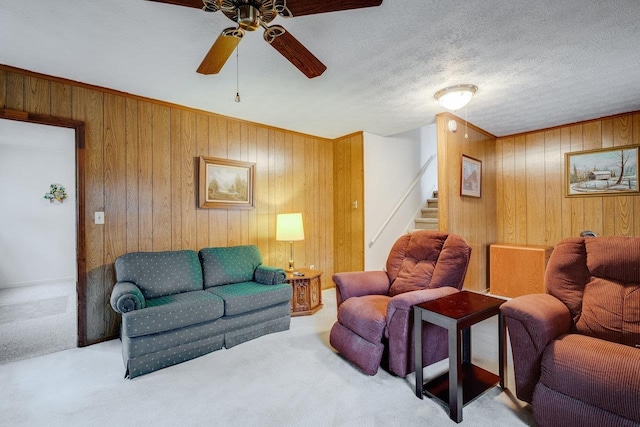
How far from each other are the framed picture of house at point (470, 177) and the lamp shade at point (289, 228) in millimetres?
2098

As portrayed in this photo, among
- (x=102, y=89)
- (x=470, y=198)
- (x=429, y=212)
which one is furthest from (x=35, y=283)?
(x=470, y=198)

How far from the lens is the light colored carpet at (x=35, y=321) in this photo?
97.4 inches

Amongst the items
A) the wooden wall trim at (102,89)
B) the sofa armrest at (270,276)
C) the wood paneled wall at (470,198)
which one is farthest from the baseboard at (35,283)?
the wood paneled wall at (470,198)

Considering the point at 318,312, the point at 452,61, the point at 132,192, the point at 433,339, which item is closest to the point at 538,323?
the point at 433,339

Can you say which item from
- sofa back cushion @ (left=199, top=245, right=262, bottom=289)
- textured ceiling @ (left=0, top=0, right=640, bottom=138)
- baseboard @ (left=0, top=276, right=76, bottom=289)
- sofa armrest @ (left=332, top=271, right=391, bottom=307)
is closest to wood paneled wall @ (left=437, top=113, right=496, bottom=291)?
textured ceiling @ (left=0, top=0, right=640, bottom=138)

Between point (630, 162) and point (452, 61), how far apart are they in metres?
3.06

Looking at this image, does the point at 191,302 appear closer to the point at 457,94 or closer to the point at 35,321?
the point at 35,321

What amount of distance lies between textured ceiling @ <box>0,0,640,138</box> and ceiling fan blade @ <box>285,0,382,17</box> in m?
0.38

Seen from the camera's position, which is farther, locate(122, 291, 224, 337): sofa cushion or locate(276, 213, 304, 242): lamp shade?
locate(276, 213, 304, 242): lamp shade

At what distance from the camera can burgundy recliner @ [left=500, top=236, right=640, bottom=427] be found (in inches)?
50.0

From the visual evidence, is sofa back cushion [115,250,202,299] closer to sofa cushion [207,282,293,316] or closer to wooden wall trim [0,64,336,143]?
sofa cushion [207,282,293,316]

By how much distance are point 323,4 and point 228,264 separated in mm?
2492

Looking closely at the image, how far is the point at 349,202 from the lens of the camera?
4293mm

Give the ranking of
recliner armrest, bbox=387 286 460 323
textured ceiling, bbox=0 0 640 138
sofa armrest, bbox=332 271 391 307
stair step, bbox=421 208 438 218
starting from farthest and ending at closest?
1. stair step, bbox=421 208 438 218
2. sofa armrest, bbox=332 271 391 307
3. recliner armrest, bbox=387 286 460 323
4. textured ceiling, bbox=0 0 640 138
